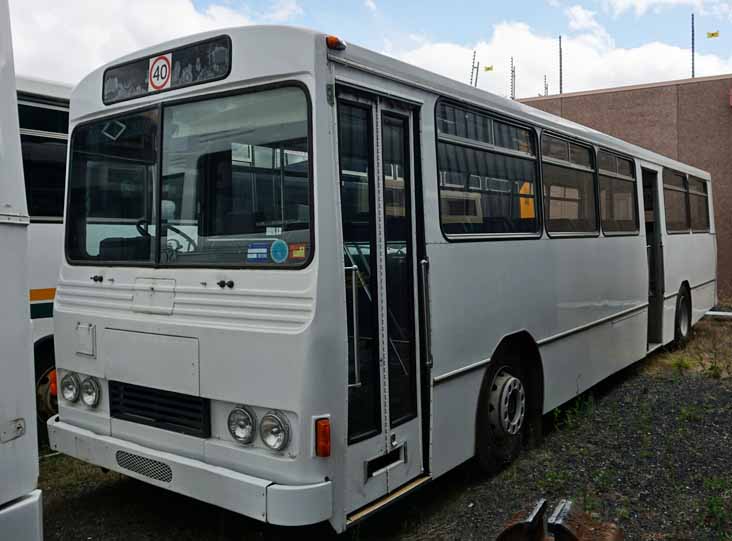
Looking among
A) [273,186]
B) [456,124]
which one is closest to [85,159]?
[273,186]

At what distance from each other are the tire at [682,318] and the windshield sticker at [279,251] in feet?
26.9

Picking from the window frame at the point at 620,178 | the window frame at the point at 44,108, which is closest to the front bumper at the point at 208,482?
the window frame at the point at 44,108

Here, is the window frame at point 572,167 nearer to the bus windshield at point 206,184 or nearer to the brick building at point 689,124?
the bus windshield at point 206,184

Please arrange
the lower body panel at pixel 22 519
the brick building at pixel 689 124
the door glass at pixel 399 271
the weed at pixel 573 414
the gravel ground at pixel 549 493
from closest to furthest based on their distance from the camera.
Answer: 1. the lower body panel at pixel 22 519
2. the door glass at pixel 399 271
3. the gravel ground at pixel 549 493
4. the weed at pixel 573 414
5. the brick building at pixel 689 124

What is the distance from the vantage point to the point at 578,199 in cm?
678

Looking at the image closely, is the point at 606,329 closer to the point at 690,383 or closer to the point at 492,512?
the point at 690,383

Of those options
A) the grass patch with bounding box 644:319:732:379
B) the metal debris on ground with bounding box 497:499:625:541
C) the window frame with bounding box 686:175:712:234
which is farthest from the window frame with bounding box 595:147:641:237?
the metal debris on ground with bounding box 497:499:625:541

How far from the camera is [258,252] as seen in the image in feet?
12.4

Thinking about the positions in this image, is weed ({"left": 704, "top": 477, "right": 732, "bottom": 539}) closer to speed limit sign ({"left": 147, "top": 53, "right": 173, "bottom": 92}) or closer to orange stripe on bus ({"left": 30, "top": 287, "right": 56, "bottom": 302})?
speed limit sign ({"left": 147, "top": 53, "right": 173, "bottom": 92})

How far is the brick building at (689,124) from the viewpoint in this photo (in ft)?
57.6

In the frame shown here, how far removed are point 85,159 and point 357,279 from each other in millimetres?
2113

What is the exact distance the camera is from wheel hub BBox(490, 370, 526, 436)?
5.19m

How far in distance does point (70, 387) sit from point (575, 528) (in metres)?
3.10

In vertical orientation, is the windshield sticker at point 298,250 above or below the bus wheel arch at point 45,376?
above
